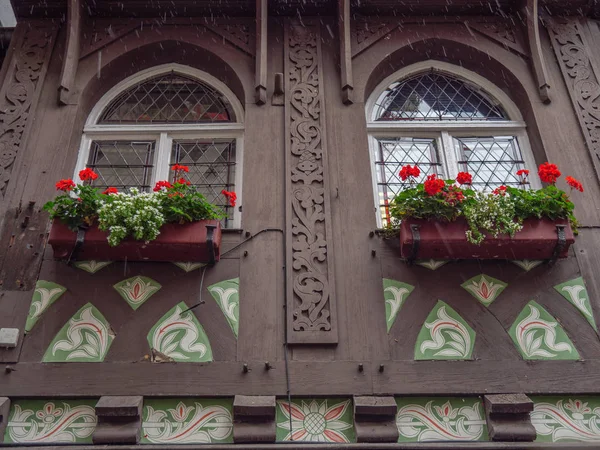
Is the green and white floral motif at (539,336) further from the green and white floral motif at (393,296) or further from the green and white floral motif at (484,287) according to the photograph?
the green and white floral motif at (393,296)

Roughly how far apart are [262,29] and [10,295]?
377 cm

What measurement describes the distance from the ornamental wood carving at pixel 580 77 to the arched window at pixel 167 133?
3588 millimetres

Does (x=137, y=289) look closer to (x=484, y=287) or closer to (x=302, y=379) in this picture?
(x=302, y=379)

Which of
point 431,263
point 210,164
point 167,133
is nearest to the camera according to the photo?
point 431,263

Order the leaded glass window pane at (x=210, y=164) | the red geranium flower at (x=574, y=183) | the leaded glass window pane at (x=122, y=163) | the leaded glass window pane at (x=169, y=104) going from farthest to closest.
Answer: the leaded glass window pane at (x=169, y=104) < the leaded glass window pane at (x=122, y=163) < the leaded glass window pane at (x=210, y=164) < the red geranium flower at (x=574, y=183)

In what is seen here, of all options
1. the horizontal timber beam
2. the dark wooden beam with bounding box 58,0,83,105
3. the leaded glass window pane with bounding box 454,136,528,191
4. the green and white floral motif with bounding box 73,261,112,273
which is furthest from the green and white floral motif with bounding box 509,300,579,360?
the dark wooden beam with bounding box 58,0,83,105

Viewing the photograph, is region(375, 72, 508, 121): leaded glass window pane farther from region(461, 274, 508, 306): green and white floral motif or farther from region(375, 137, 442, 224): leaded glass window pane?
region(461, 274, 508, 306): green and white floral motif

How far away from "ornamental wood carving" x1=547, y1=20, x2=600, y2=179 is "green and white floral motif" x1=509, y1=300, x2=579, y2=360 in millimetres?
1730

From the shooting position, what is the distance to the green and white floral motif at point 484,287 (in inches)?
225

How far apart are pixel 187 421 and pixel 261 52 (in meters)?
3.98

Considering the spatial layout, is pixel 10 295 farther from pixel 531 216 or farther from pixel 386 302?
pixel 531 216

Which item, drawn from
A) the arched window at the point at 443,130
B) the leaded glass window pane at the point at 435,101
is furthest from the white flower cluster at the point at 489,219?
the leaded glass window pane at the point at 435,101

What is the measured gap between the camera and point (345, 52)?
718 centimetres

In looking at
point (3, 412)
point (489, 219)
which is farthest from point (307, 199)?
point (3, 412)
